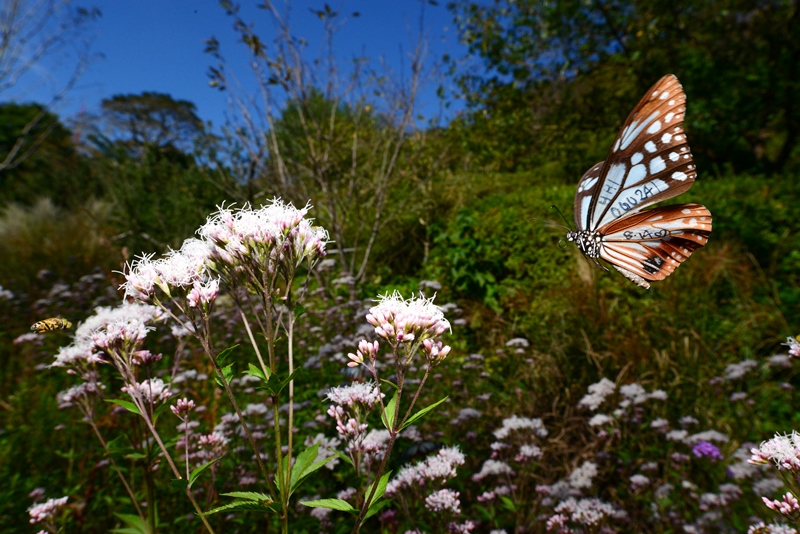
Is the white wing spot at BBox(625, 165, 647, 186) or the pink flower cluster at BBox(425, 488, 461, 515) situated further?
the white wing spot at BBox(625, 165, 647, 186)

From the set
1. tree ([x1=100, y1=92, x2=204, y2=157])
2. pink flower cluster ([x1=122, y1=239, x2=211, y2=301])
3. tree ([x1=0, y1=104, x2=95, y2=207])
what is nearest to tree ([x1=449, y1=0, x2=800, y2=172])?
pink flower cluster ([x1=122, y1=239, x2=211, y2=301])

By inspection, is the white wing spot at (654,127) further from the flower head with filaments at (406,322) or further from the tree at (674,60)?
the tree at (674,60)

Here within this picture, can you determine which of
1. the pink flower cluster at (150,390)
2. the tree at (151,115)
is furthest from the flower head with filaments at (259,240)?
the tree at (151,115)

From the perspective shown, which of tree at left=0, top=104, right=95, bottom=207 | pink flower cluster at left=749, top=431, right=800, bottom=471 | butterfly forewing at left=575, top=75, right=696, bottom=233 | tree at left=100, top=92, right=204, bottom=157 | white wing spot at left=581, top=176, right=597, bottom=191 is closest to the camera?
pink flower cluster at left=749, top=431, right=800, bottom=471

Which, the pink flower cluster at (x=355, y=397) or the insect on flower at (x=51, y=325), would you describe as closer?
the pink flower cluster at (x=355, y=397)

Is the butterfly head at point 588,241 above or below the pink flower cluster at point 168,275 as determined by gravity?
above

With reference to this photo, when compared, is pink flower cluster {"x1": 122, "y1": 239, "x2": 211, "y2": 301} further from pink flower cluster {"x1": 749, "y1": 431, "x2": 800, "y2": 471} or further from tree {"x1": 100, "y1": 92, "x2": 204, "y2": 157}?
tree {"x1": 100, "y1": 92, "x2": 204, "y2": 157}

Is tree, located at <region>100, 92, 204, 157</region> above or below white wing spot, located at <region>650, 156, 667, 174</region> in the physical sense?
above

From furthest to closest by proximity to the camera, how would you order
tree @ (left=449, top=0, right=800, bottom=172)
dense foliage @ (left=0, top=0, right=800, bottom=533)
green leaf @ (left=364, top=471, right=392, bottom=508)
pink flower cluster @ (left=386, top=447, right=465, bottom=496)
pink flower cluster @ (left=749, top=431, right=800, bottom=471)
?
tree @ (left=449, top=0, right=800, bottom=172) < pink flower cluster @ (left=386, top=447, right=465, bottom=496) < dense foliage @ (left=0, top=0, right=800, bottom=533) < pink flower cluster @ (left=749, top=431, right=800, bottom=471) < green leaf @ (left=364, top=471, right=392, bottom=508)
